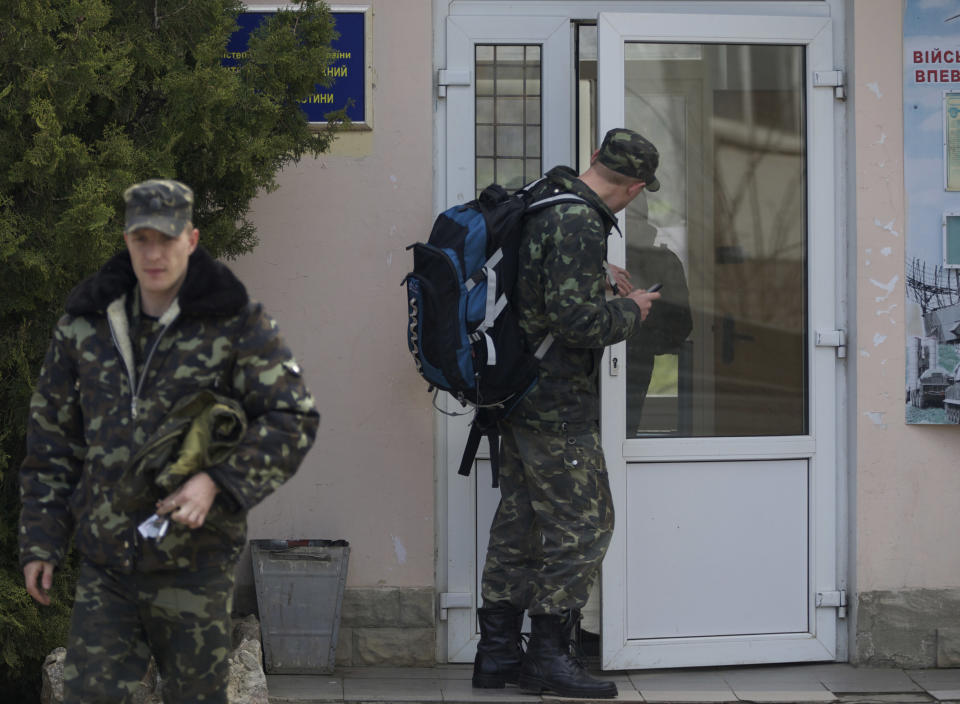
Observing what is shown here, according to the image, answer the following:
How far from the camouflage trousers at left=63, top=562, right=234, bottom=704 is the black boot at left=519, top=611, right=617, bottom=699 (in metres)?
1.87

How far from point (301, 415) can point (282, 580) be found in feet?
6.82

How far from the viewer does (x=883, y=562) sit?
5.03 meters

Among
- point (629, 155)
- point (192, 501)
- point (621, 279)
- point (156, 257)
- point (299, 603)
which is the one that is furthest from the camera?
point (299, 603)

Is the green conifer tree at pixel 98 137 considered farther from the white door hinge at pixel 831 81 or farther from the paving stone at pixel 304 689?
the white door hinge at pixel 831 81

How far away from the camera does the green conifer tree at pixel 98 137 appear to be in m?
3.77

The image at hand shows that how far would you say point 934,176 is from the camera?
4965 mm

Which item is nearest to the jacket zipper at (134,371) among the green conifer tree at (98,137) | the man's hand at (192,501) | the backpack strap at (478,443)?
the man's hand at (192,501)

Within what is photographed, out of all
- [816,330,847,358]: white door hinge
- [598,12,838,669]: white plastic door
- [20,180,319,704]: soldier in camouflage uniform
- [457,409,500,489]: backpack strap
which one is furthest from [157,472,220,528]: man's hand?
[816,330,847,358]: white door hinge

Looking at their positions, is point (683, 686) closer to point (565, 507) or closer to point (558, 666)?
point (558, 666)

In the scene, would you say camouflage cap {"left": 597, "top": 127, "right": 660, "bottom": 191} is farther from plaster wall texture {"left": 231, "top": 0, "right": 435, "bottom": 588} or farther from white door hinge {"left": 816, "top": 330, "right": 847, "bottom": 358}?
white door hinge {"left": 816, "top": 330, "right": 847, "bottom": 358}

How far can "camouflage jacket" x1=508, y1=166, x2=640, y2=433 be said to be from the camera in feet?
13.9


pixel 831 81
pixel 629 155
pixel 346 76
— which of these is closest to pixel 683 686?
pixel 629 155

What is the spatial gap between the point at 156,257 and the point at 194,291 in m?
0.11

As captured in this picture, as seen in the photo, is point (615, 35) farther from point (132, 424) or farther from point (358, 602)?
point (132, 424)
